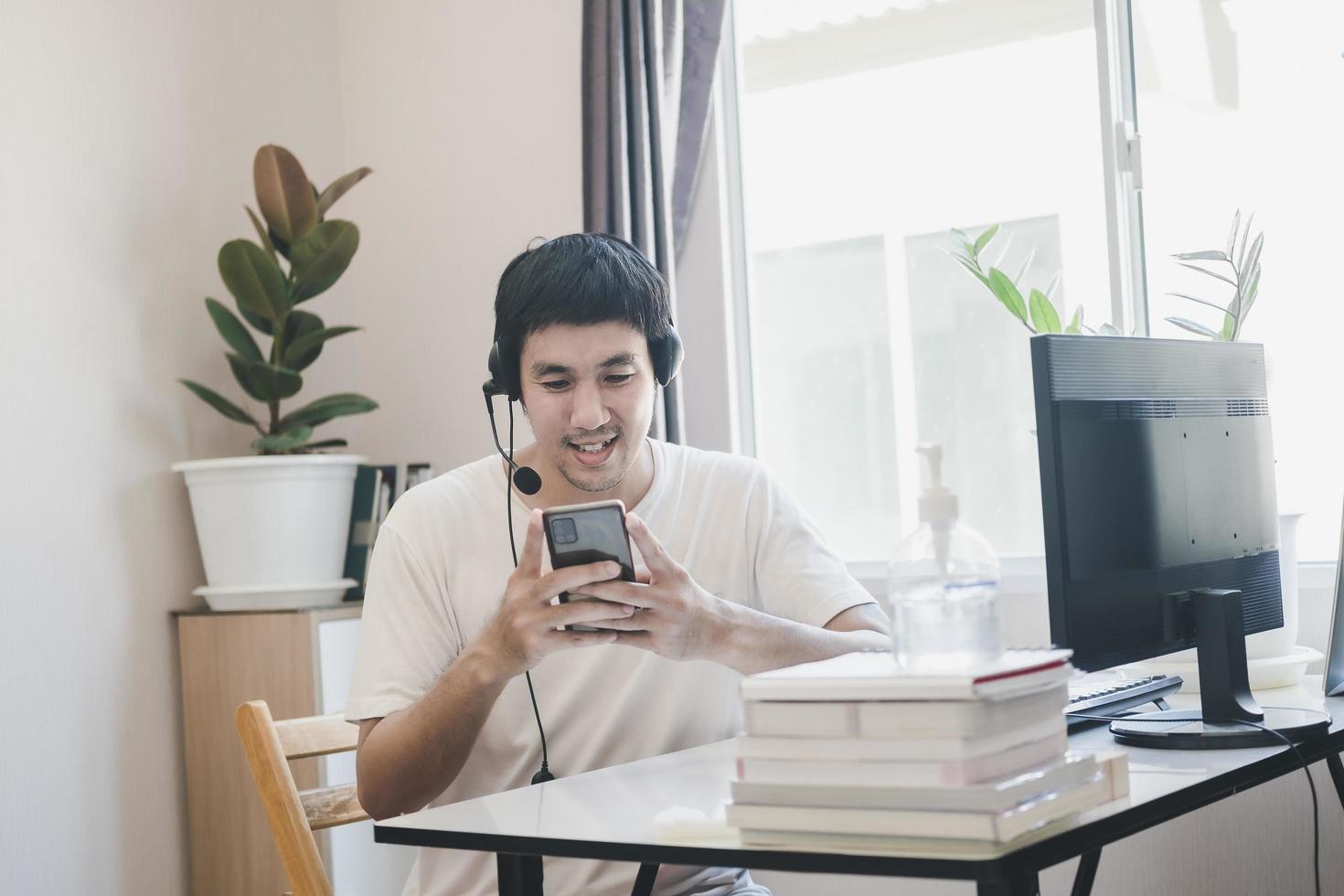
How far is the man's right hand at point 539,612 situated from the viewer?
1.22m

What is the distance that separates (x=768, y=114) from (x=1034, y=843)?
2.18m

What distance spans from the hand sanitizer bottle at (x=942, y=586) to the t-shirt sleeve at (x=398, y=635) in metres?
0.66

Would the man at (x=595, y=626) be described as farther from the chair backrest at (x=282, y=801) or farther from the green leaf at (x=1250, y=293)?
the green leaf at (x=1250, y=293)

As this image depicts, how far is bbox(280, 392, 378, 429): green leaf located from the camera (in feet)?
8.42

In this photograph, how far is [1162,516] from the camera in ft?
4.46

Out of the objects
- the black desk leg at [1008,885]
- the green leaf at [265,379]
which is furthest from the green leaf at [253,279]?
the black desk leg at [1008,885]

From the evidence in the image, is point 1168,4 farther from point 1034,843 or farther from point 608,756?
point 1034,843

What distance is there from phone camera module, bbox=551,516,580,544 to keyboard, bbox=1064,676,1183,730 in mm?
605

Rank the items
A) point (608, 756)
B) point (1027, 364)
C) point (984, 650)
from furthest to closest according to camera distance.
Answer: point (1027, 364), point (608, 756), point (984, 650)

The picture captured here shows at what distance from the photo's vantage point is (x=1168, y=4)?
2375mm

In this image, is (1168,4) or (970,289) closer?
(1168,4)

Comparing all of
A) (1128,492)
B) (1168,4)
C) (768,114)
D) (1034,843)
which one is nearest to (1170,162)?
(1168,4)

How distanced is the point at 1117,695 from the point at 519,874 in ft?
2.69

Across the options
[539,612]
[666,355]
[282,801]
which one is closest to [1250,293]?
[666,355]
